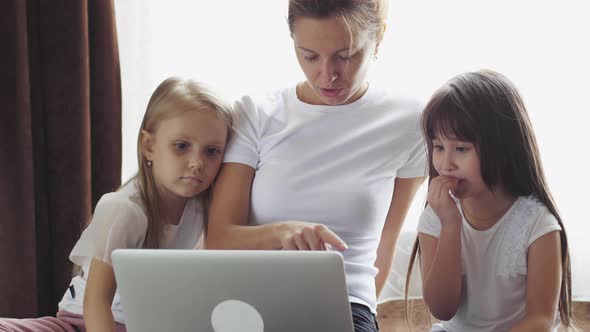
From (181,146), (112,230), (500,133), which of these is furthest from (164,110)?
(500,133)

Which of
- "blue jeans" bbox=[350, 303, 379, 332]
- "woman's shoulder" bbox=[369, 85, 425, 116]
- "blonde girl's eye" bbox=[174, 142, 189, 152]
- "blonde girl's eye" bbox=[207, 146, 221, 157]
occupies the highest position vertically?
"woman's shoulder" bbox=[369, 85, 425, 116]

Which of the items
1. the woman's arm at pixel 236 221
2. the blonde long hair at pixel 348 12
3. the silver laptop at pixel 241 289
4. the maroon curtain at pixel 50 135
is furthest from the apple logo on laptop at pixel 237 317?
the maroon curtain at pixel 50 135

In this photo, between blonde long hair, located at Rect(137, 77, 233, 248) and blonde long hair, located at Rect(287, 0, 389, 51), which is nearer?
blonde long hair, located at Rect(287, 0, 389, 51)

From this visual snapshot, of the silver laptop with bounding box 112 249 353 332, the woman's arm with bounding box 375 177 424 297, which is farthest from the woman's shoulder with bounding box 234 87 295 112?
the silver laptop with bounding box 112 249 353 332

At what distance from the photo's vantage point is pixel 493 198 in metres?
1.58

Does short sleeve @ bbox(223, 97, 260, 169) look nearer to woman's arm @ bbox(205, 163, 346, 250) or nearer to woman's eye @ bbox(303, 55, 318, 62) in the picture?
woman's arm @ bbox(205, 163, 346, 250)

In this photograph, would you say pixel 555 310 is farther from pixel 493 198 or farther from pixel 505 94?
pixel 505 94

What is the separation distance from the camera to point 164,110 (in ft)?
5.74

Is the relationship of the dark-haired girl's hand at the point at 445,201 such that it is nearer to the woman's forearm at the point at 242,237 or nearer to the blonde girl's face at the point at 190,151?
A: the woman's forearm at the point at 242,237

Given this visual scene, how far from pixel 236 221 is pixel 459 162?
511 millimetres

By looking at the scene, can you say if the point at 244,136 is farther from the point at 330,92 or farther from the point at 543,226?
the point at 543,226

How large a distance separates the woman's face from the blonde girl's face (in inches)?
10.0

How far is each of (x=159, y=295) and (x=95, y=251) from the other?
0.43m

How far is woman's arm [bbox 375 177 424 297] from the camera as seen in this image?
1.78 metres
